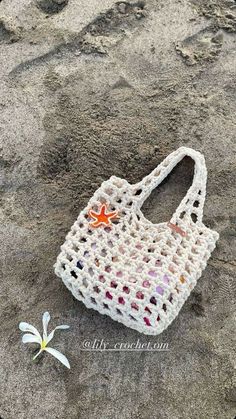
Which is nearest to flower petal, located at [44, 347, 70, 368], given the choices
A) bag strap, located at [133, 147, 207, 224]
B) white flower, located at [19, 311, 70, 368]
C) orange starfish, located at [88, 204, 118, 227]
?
white flower, located at [19, 311, 70, 368]

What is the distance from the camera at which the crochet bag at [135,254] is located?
5.37 feet

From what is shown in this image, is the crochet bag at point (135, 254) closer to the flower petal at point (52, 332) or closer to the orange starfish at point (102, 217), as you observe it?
the orange starfish at point (102, 217)

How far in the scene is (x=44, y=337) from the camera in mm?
1689

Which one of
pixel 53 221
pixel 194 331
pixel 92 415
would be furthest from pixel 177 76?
pixel 92 415

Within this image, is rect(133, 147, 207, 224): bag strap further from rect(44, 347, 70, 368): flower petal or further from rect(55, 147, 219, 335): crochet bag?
rect(44, 347, 70, 368): flower petal

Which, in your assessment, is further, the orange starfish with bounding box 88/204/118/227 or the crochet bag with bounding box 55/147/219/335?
the orange starfish with bounding box 88/204/118/227

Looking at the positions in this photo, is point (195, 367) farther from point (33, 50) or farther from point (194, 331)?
point (33, 50)

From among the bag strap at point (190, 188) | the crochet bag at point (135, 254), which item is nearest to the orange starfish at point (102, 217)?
the crochet bag at point (135, 254)

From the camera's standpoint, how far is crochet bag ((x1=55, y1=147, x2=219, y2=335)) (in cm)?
164

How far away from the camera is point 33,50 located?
230cm

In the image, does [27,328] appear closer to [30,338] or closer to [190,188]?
[30,338]

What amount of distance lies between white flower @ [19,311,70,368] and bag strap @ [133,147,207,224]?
0.49 metres

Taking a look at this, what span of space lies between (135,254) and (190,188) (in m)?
0.33

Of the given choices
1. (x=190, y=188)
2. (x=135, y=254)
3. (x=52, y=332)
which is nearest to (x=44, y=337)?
(x=52, y=332)
